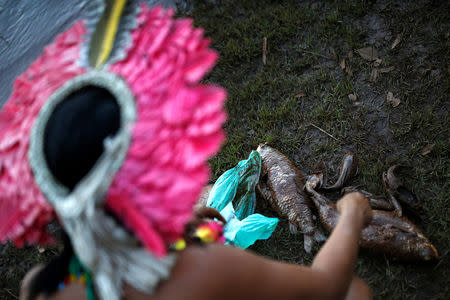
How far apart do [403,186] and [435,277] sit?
2.00ft

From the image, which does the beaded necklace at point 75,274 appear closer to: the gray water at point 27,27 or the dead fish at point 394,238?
the dead fish at point 394,238

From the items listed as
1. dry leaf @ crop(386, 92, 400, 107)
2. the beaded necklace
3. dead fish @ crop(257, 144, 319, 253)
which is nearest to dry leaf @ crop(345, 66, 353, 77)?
dry leaf @ crop(386, 92, 400, 107)

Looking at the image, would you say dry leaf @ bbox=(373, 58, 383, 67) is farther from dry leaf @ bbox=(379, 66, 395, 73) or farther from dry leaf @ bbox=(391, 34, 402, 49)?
dry leaf @ bbox=(391, 34, 402, 49)

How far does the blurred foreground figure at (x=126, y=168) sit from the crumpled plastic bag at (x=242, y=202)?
1.09 meters

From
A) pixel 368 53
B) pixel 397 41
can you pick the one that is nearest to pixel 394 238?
pixel 368 53

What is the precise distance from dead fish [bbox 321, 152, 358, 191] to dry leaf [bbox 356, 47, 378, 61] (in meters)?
1.09

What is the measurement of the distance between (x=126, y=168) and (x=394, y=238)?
1882 millimetres

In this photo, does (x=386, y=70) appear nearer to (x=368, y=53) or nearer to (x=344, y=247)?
(x=368, y=53)

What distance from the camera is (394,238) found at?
2.38 metres

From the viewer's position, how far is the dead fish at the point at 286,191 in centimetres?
271

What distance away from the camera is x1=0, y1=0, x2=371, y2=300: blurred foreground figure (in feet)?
4.04

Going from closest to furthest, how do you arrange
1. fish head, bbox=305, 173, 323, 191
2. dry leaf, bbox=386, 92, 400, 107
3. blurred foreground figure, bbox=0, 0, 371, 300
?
blurred foreground figure, bbox=0, 0, 371, 300, fish head, bbox=305, 173, 323, 191, dry leaf, bbox=386, 92, 400, 107

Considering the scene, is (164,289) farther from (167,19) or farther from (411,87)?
(411,87)

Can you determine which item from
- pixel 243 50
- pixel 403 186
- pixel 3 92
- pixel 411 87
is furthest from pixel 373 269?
pixel 3 92
